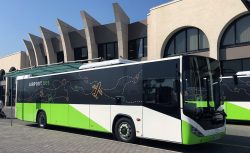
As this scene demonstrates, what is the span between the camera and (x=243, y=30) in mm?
24484

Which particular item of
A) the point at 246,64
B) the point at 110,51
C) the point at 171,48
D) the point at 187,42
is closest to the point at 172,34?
the point at 171,48

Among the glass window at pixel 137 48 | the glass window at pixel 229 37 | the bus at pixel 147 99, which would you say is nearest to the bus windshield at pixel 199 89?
the bus at pixel 147 99

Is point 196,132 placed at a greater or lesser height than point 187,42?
lesser

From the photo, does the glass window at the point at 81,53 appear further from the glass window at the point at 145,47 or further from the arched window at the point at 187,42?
the arched window at the point at 187,42

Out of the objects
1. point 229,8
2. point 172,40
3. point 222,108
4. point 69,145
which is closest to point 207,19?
point 229,8

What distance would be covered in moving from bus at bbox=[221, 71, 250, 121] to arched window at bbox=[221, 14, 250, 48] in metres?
5.98

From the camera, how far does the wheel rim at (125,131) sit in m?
12.1

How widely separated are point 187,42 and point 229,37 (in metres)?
3.59

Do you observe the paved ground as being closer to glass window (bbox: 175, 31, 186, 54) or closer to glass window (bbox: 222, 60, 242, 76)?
glass window (bbox: 222, 60, 242, 76)

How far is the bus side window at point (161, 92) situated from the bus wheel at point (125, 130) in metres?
1.22

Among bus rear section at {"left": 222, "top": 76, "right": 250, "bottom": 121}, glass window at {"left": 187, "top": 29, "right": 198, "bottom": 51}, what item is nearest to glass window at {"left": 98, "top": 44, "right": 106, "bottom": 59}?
glass window at {"left": 187, "top": 29, "right": 198, "bottom": 51}

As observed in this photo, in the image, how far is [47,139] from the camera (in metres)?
12.8

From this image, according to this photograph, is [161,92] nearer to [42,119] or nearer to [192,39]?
[42,119]

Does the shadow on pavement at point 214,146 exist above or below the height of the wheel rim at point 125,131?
below
